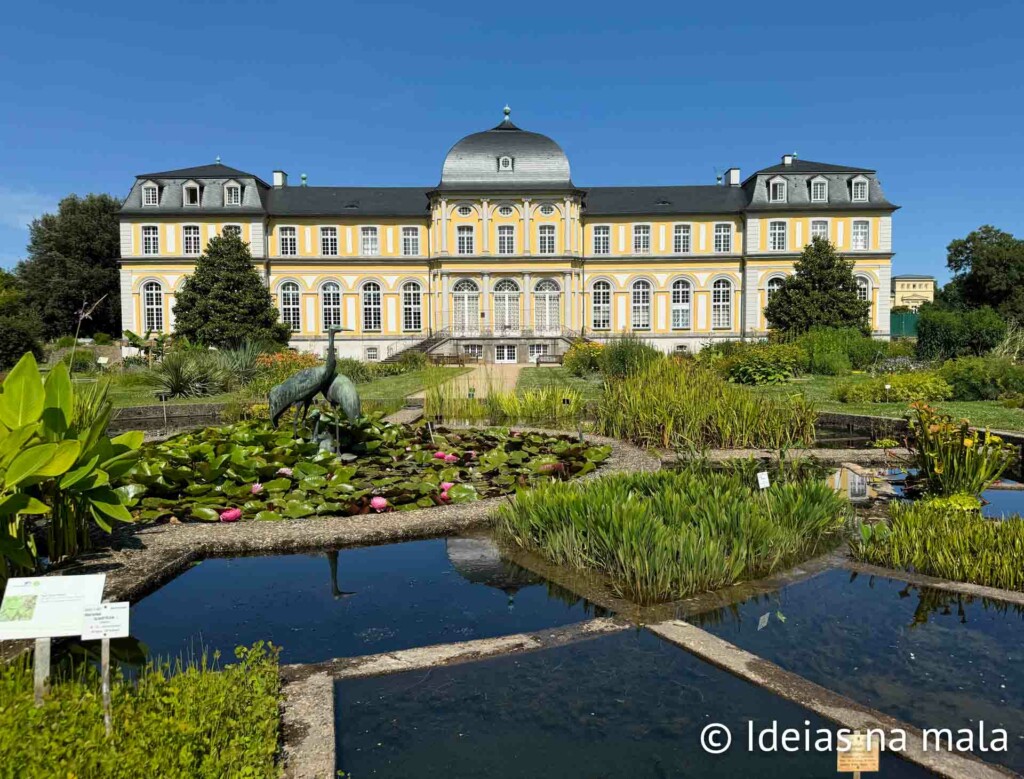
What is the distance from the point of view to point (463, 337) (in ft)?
108

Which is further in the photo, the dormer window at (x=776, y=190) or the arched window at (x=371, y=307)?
the arched window at (x=371, y=307)

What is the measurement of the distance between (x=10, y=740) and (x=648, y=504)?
9.83ft

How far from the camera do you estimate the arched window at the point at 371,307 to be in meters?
35.7

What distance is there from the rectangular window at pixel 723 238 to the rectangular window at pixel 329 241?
17.4m

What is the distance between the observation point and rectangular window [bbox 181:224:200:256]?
34219 millimetres

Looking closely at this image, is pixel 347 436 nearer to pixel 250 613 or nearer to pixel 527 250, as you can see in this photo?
pixel 250 613

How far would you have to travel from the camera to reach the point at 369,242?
35562 millimetres

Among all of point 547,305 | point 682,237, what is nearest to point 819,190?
point 682,237

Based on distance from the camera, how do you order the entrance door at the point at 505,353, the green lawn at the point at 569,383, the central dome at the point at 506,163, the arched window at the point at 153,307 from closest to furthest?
the green lawn at the point at 569,383 → the entrance door at the point at 505,353 → the central dome at the point at 506,163 → the arched window at the point at 153,307

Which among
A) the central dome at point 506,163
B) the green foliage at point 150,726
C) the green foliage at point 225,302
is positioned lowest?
the green foliage at point 150,726

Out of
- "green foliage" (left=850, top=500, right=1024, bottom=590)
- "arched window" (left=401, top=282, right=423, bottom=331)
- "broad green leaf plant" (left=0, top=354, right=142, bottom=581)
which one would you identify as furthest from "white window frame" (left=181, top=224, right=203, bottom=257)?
"green foliage" (left=850, top=500, right=1024, bottom=590)

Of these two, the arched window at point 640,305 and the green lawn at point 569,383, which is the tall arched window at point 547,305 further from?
the green lawn at point 569,383

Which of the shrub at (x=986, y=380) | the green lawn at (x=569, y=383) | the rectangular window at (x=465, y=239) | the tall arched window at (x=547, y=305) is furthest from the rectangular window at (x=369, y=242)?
the shrub at (x=986, y=380)

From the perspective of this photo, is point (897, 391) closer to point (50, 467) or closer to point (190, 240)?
point (50, 467)
